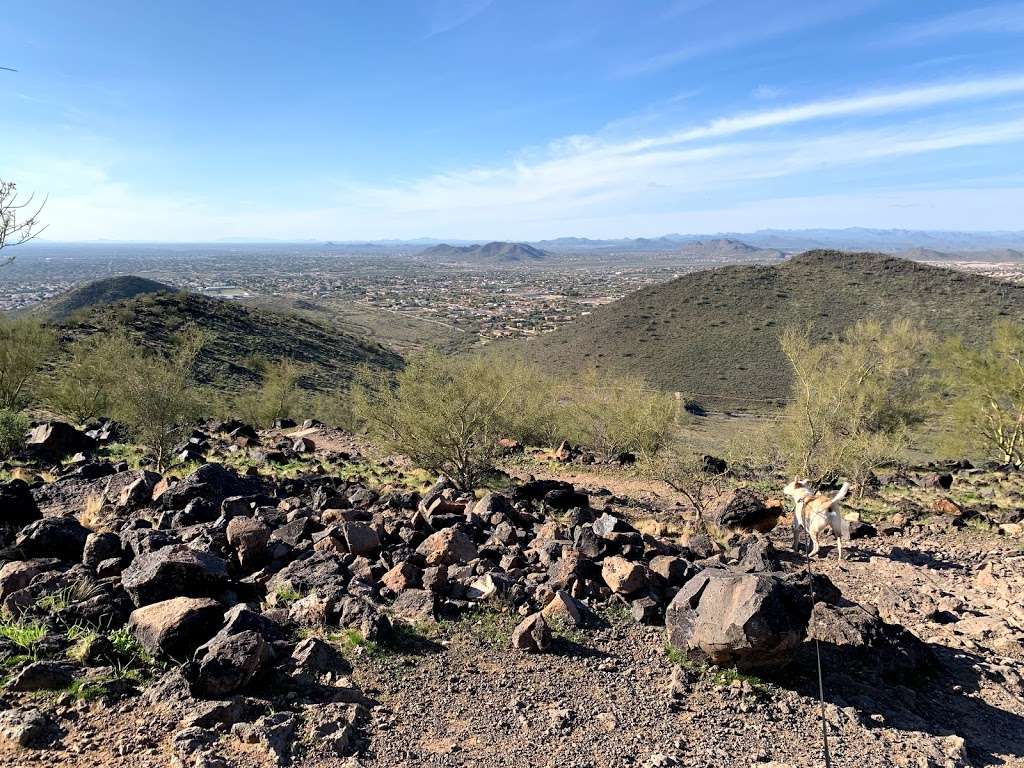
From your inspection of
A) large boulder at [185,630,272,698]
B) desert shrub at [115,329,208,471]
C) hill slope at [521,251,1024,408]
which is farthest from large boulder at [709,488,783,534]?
hill slope at [521,251,1024,408]

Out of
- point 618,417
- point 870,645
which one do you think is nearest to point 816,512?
point 870,645

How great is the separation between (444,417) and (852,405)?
16101 millimetres

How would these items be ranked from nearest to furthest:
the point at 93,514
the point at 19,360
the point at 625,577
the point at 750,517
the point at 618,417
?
the point at 625,577 → the point at 93,514 → the point at 750,517 → the point at 19,360 → the point at 618,417

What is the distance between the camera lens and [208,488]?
10.3 m

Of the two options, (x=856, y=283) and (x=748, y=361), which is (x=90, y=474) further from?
(x=856, y=283)

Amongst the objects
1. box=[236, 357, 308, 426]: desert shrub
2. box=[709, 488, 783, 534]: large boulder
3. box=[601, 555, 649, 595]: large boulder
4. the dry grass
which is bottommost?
box=[236, 357, 308, 426]: desert shrub

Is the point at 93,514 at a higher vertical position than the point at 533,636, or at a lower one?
higher

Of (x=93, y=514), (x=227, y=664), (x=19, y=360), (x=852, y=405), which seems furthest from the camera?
(x=852, y=405)

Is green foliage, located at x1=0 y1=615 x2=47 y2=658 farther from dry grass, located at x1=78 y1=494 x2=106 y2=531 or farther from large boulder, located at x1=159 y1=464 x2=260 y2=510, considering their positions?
large boulder, located at x1=159 y1=464 x2=260 y2=510

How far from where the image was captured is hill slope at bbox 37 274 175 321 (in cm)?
8012

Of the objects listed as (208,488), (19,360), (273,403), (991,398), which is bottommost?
(273,403)

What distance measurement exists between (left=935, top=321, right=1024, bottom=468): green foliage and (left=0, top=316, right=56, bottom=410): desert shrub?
36.8 m

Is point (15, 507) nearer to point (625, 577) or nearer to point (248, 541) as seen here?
point (248, 541)

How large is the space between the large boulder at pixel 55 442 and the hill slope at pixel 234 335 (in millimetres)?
25330
